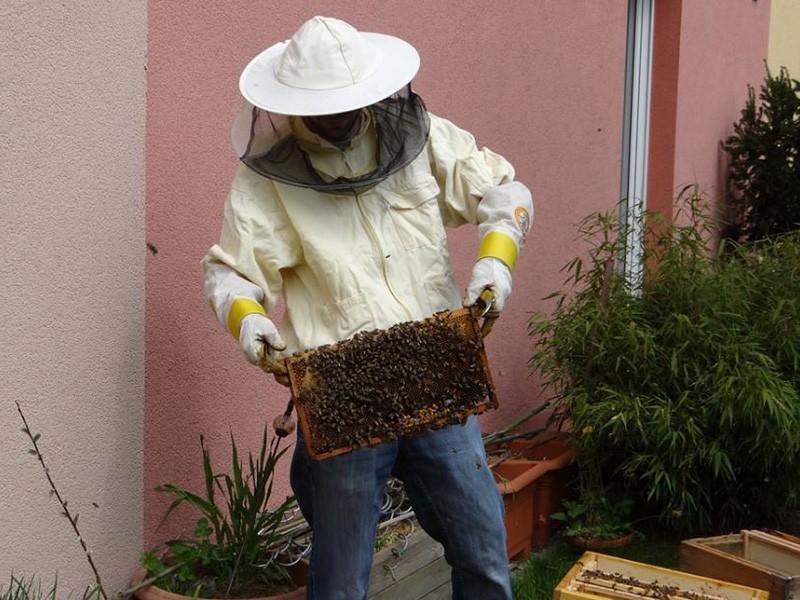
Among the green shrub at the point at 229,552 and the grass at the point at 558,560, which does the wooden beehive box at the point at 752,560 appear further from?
the green shrub at the point at 229,552

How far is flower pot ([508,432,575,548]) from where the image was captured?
3902 millimetres

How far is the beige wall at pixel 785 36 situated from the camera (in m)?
8.47

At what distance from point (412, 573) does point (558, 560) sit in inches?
37.5

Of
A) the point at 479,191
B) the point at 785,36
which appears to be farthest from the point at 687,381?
the point at 785,36

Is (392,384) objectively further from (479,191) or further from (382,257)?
(479,191)

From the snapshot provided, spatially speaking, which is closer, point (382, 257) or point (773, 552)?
point (382, 257)

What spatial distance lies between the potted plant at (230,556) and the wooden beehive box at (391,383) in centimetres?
56

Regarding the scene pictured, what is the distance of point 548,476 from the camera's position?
3932mm

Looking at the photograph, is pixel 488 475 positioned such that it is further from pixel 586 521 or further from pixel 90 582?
pixel 586 521

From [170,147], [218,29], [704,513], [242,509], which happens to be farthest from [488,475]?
[704,513]

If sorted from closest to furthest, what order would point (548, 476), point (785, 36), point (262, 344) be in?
point (262, 344) → point (548, 476) → point (785, 36)

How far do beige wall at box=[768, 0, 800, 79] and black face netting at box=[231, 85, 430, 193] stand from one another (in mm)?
6824

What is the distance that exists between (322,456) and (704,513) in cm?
214

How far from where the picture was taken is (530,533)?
12.5 feet
